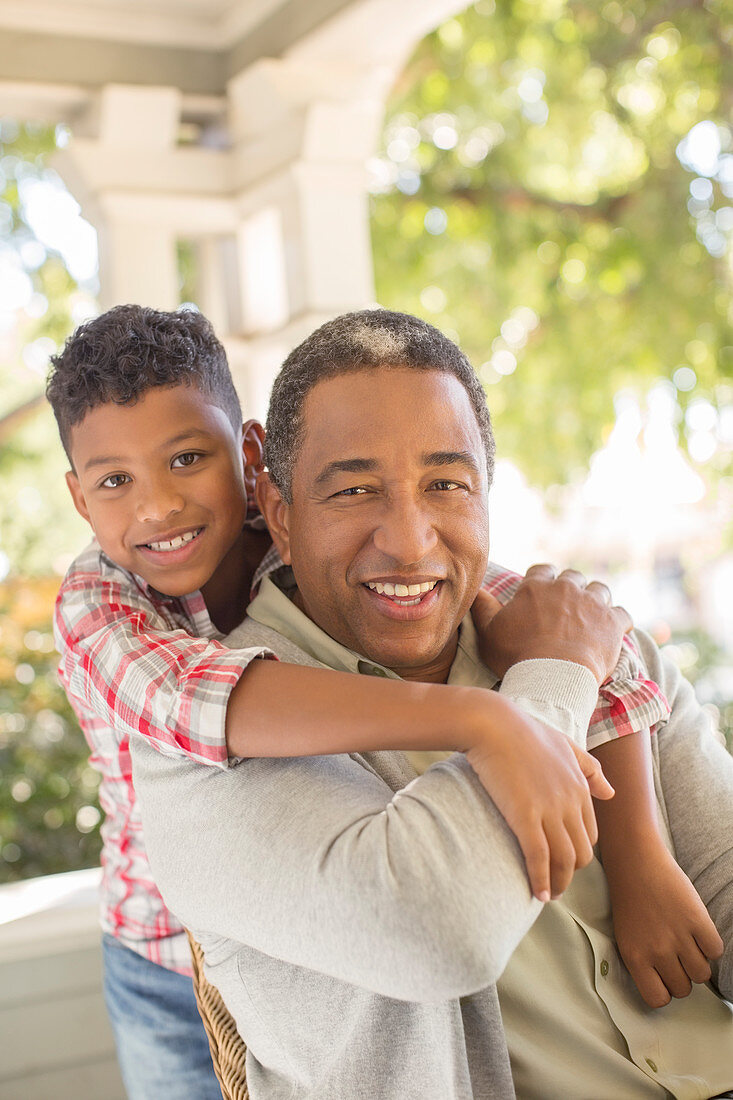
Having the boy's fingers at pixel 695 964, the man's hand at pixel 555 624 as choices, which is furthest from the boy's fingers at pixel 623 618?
the boy's fingers at pixel 695 964

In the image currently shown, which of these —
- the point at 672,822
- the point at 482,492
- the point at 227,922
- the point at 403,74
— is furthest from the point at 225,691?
the point at 403,74

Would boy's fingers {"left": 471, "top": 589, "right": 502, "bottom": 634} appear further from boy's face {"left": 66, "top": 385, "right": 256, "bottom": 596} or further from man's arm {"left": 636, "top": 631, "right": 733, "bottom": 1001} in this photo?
boy's face {"left": 66, "top": 385, "right": 256, "bottom": 596}

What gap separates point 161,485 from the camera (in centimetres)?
165

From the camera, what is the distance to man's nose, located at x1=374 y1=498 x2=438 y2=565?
145 cm

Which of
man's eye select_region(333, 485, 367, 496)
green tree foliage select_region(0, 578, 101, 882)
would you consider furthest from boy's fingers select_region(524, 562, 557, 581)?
green tree foliage select_region(0, 578, 101, 882)

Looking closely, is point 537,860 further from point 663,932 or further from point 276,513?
point 276,513

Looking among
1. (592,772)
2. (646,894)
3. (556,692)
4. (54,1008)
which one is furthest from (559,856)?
(54,1008)

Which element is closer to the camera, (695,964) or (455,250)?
(695,964)

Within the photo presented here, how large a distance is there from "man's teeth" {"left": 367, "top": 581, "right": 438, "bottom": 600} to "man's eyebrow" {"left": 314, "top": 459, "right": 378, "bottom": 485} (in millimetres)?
153

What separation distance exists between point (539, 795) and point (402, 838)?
144 millimetres

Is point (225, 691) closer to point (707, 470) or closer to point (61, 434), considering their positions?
point (61, 434)

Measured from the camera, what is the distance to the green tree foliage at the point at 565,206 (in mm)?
5000

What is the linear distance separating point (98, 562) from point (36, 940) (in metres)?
1.39

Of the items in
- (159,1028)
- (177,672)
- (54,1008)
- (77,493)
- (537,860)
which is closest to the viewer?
(537,860)
